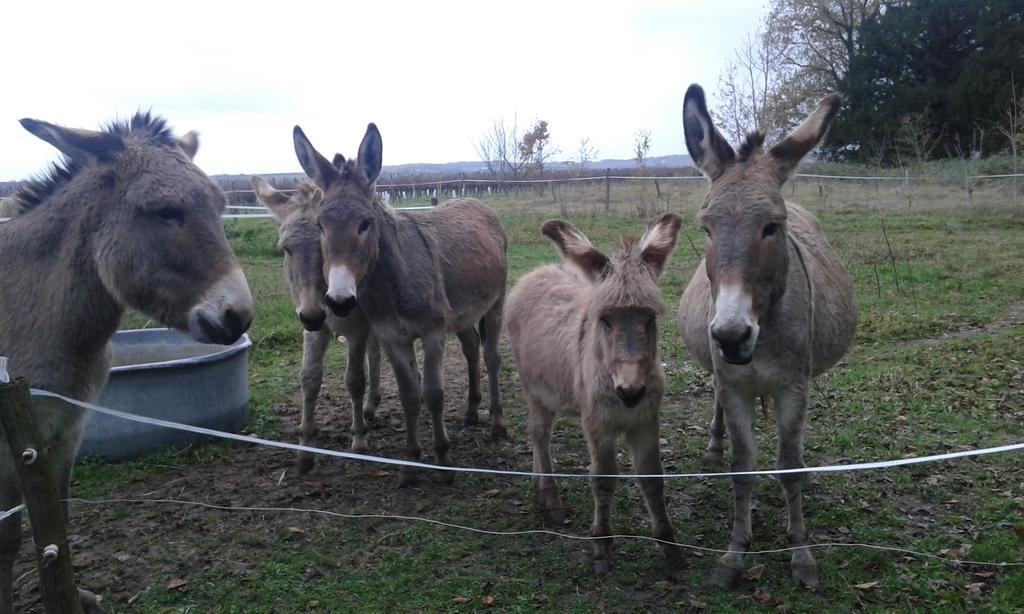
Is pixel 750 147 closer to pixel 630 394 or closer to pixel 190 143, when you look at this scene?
pixel 630 394

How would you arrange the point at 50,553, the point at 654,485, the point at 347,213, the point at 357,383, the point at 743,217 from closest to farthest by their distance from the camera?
the point at 50,553, the point at 743,217, the point at 654,485, the point at 347,213, the point at 357,383

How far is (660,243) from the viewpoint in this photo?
424 cm

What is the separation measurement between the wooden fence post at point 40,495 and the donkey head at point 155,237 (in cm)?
77

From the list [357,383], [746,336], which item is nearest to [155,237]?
[746,336]

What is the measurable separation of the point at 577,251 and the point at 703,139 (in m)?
1.00

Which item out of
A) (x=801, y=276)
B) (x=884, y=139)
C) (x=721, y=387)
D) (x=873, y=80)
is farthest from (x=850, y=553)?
(x=873, y=80)

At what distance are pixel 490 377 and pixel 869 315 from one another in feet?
20.0

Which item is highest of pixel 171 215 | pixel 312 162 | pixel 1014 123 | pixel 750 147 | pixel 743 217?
pixel 1014 123

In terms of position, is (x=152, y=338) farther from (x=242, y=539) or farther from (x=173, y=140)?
(x=173, y=140)

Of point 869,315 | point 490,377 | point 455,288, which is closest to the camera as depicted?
point 455,288

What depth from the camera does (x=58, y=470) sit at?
3354 mm

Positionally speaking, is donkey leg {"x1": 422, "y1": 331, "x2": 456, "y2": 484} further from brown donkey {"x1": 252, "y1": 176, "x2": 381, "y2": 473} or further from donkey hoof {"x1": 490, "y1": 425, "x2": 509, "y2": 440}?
donkey hoof {"x1": 490, "y1": 425, "x2": 509, "y2": 440}

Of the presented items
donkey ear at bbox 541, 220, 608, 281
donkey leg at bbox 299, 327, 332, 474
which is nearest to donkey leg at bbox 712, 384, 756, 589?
donkey ear at bbox 541, 220, 608, 281

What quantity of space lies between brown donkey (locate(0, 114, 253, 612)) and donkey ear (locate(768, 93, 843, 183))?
2.87 metres
